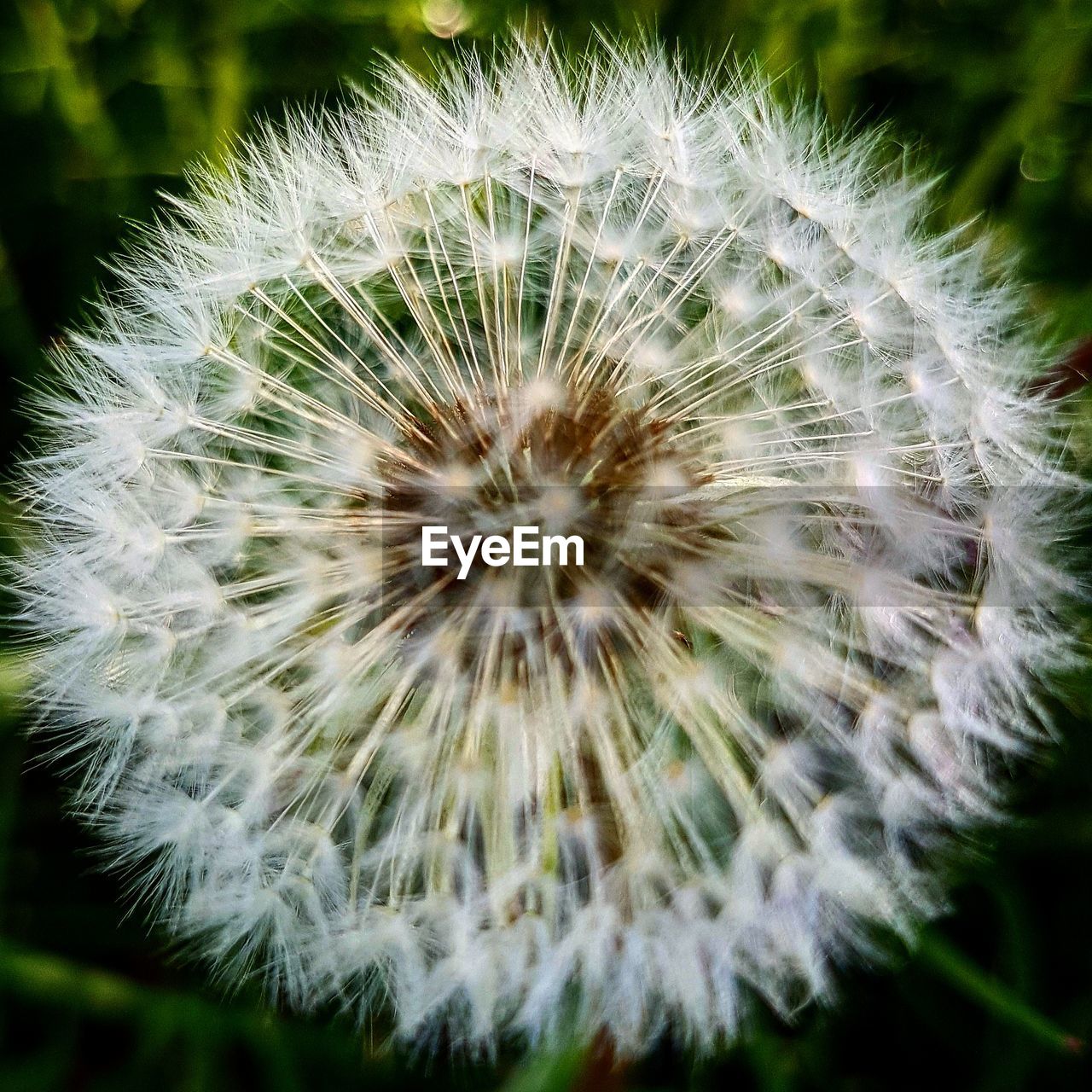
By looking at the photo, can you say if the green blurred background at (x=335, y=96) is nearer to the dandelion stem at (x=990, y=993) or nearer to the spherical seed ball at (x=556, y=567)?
the dandelion stem at (x=990, y=993)

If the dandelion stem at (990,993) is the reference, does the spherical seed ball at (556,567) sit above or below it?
above

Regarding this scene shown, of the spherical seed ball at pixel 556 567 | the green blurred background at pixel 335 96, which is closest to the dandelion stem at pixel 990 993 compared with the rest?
the green blurred background at pixel 335 96

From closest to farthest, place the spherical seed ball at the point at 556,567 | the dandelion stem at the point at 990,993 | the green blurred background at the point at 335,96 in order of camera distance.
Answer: the spherical seed ball at the point at 556,567, the dandelion stem at the point at 990,993, the green blurred background at the point at 335,96

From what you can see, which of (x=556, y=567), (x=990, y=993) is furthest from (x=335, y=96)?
(x=990, y=993)

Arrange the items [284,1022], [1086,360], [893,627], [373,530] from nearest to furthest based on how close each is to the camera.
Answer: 1. [893,627]
2. [373,530]
3. [1086,360]
4. [284,1022]

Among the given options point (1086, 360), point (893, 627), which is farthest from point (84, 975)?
point (1086, 360)

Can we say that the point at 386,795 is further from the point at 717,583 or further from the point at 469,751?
the point at 717,583

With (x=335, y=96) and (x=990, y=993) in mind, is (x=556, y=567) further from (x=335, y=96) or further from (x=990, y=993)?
(x=335, y=96)
